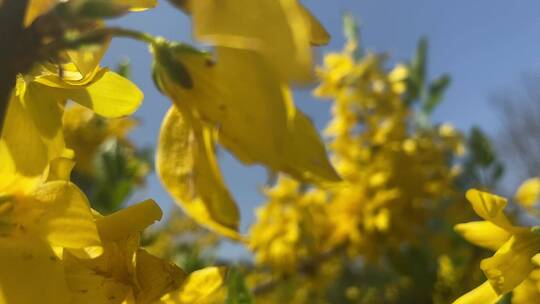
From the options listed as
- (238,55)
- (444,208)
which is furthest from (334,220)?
(238,55)

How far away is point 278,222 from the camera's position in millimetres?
2678

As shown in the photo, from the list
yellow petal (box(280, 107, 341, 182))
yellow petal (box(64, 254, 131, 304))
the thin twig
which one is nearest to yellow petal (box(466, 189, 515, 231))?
yellow petal (box(280, 107, 341, 182))

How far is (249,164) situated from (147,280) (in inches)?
6.6

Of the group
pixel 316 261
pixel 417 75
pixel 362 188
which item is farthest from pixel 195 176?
pixel 417 75

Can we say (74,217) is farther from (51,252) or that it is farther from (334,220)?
(334,220)

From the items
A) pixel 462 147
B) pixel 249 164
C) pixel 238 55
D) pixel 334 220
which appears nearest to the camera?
pixel 238 55

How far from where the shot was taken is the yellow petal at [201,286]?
2.15 feet

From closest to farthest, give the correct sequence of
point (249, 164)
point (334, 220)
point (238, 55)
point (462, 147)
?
1. point (238, 55)
2. point (249, 164)
3. point (334, 220)
4. point (462, 147)

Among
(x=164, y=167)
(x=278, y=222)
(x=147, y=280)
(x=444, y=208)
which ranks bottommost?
(x=278, y=222)

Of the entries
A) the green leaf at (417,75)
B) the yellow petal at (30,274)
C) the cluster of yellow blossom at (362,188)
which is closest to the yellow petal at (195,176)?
the yellow petal at (30,274)

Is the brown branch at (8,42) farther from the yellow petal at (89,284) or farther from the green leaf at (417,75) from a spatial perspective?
the green leaf at (417,75)

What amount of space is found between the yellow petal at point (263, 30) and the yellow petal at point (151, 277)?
28cm

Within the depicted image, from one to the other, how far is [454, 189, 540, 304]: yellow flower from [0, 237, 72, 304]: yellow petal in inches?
15.0

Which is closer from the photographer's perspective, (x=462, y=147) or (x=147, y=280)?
(x=147, y=280)
